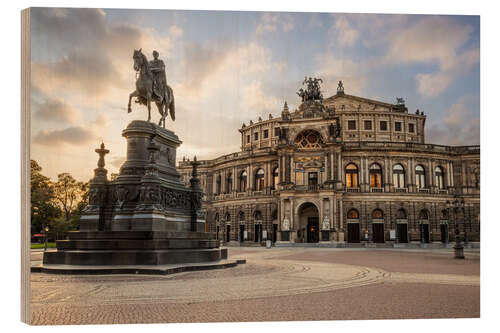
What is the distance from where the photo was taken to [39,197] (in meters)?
15.0

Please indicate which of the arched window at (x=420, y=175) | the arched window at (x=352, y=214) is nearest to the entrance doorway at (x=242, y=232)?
the arched window at (x=352, y=214)

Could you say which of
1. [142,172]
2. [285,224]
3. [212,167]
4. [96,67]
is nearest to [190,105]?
[96,67]

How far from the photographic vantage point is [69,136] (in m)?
9.41

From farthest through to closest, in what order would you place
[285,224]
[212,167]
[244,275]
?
[212,167]
[285,224]
[244,275]

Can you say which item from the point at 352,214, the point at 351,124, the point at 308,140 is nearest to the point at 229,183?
the point at 308,140

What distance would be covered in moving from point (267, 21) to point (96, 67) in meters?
4.17

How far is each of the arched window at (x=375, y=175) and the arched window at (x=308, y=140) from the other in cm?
760

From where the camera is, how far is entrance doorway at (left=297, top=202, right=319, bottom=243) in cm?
5225

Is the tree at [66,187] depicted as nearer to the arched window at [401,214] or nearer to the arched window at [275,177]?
the arched window at [275,177]

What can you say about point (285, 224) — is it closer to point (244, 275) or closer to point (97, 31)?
point (244, 275)

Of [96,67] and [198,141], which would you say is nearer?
[96,67]

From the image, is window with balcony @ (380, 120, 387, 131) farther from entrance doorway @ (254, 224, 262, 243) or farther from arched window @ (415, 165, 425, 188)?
entrance doorway @ (254, 224, 262, 243)

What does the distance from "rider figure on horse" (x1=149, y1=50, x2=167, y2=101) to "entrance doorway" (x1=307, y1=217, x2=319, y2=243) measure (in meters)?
40.6

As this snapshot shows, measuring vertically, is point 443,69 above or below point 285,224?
above
